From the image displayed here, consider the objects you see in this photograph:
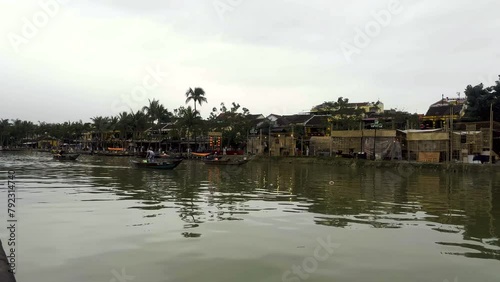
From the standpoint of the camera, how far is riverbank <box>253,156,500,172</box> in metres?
29.5

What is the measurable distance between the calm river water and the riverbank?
53.1 ft

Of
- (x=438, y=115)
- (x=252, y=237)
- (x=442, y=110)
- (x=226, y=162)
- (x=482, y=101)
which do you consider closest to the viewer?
(x=252, y=237)

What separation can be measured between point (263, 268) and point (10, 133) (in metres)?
102

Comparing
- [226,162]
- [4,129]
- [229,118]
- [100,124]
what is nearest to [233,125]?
[229,118]

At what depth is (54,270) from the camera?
20.1 ft

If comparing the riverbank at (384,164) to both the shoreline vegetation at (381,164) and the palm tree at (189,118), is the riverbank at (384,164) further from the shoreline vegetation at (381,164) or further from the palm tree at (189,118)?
the palm tree at (189,118)

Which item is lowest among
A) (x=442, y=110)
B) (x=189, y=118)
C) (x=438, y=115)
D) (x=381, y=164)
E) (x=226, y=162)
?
(x=226, y=162)

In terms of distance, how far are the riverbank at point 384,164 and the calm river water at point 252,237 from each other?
1619 centimetres

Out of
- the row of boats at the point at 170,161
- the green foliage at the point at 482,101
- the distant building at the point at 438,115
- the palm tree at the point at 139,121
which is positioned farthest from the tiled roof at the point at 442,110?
the palm tree at the point at 139,121

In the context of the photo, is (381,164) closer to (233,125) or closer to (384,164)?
(384,164)

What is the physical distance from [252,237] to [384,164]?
28.4 m

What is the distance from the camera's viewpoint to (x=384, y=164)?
113 ft

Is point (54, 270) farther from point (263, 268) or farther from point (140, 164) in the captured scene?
point (140, 164)

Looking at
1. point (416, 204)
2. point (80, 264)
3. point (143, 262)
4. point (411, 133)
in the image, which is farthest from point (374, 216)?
point (411, 133)
